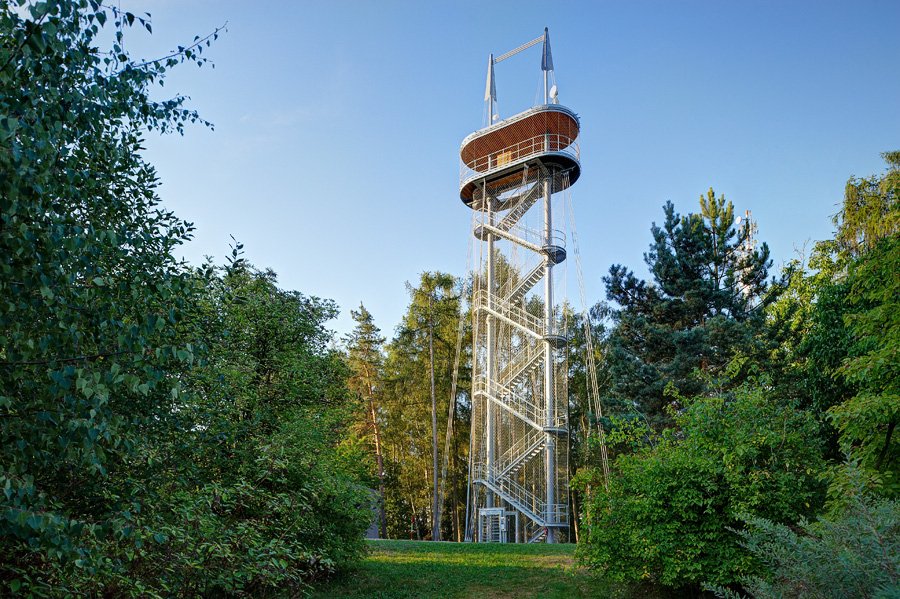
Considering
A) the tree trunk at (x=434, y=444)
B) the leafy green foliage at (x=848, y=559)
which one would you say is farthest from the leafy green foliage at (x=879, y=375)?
the tree trunk at (x=434, y=444)

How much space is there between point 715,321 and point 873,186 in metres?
6.40

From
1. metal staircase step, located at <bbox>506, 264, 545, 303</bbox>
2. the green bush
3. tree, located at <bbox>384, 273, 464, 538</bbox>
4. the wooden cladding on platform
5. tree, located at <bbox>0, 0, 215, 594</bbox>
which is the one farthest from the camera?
tree, located at <bbox>384, 273, 464, 538</bbox>

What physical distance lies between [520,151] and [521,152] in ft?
0.40

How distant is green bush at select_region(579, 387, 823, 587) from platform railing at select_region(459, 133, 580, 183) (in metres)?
17.2

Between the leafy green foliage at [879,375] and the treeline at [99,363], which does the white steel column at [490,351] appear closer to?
the leafy green foliage at [879,375]

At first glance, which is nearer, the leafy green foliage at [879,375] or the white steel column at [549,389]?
the leafy green foliage at [879,375]

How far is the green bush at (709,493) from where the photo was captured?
955 centimetres

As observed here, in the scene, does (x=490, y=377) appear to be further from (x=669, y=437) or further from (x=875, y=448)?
(x=875, y=448)

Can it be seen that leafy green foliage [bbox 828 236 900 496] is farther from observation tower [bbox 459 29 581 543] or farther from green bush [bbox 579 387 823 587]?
observation tower [bbox 459 29 581 543]

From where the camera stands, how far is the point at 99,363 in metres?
3.79


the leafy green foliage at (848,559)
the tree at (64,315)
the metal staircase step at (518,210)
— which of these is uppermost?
the metal staircase step at (518,210)

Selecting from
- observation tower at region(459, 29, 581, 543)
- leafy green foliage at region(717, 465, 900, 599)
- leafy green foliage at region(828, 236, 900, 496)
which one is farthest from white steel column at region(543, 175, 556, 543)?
leafy green foliage at region(717, 465, 900, 599)

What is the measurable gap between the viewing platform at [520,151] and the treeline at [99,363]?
1984 centimetres

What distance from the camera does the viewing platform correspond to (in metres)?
26.2
